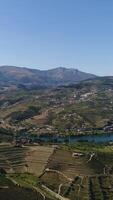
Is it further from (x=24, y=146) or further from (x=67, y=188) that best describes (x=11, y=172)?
(x=24, y=146)

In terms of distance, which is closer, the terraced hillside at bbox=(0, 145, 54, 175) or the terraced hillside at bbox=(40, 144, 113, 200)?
the terraced hillside at bbox=(40, 144, 113, 200)

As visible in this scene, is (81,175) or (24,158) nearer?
(81,175)

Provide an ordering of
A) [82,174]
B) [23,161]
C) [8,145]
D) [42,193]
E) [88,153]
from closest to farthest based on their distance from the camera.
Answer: [42,193], [82,174], [23,161], [88,153], [8,145]

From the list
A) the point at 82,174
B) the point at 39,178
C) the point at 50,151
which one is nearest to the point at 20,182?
the point at 39,178

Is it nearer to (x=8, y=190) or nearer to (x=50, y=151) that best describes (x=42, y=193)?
(x=8, y=190)

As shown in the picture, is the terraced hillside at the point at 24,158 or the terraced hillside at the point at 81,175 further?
the terraced hillside at the point at 24,158

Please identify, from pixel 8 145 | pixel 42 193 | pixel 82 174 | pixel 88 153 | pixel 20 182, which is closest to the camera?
pixel 42 193

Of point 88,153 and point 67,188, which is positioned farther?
point 88,153

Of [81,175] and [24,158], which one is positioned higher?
[24,158]

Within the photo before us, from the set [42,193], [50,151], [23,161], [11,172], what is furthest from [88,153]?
[42,193]
